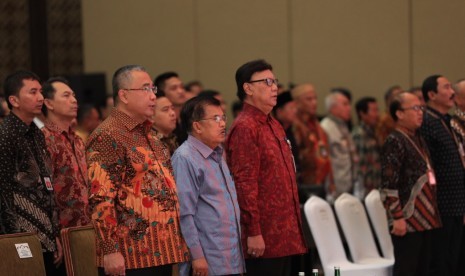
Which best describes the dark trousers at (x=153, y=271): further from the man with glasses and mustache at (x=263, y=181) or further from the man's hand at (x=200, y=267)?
the man with glasses and mustache at (x=263, y=181)

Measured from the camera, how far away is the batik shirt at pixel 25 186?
169 inches

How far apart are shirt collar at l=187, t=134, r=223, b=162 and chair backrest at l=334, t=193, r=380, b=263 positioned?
1.62m

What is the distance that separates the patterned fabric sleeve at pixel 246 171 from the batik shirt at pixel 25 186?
902 mm

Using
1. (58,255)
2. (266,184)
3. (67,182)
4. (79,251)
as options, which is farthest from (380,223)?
(79,251)

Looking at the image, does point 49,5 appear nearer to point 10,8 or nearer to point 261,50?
point 10,8

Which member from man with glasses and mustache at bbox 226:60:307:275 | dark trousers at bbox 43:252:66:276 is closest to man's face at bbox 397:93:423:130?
man with glasses and mustache at bbox 226:60:307:275

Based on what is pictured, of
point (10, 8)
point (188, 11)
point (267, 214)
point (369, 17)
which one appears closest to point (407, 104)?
point (267, 214)

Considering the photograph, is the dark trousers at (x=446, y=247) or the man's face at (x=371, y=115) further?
the man's face at (x=371, y=115)

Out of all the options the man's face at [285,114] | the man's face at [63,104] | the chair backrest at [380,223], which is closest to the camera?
the man's face at [63,104]

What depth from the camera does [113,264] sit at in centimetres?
367

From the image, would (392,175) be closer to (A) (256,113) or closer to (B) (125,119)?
(A) (256,113)

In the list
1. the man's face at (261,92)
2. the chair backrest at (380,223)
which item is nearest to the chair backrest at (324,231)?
the chair backrest at (380,223)

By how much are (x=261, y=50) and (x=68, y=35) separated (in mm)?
2130

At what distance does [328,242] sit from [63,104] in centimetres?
178
